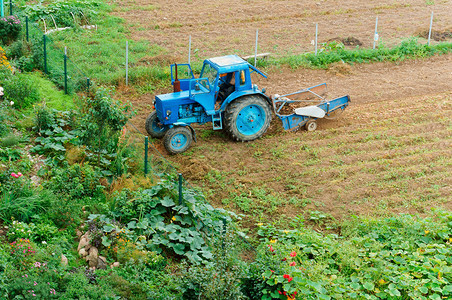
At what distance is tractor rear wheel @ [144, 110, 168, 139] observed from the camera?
1165 cm

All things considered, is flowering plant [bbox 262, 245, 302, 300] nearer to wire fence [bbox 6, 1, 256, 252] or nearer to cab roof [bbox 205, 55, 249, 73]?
wire fence [bbox 6, 1, 256, 252]

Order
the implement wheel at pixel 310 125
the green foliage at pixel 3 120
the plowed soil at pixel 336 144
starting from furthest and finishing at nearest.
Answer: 1. the implement wheel at pixel 310 125
2. the green foliage at pixel 3 120
3. the plowed soil at pixel 336 144

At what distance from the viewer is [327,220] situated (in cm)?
921

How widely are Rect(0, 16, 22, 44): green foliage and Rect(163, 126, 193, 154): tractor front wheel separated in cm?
773

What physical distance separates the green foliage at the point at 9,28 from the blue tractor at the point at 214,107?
6.90 metres

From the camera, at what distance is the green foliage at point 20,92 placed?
38.6ft

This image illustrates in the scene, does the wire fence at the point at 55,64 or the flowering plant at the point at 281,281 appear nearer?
the flowering plant at the point at 281,281

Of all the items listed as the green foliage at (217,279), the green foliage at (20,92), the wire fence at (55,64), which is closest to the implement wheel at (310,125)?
the wire fence at (55,64)

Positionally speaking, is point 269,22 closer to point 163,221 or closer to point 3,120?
point 3,120

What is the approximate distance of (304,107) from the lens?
1237 centimetres

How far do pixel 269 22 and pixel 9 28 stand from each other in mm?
10272

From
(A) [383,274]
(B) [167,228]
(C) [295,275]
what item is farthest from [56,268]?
(A) [383,274]

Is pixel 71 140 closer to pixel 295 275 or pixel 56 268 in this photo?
pixel 56 268

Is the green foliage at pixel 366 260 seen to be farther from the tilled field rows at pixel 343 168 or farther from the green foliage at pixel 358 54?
the green foliage at pixel 358 54
